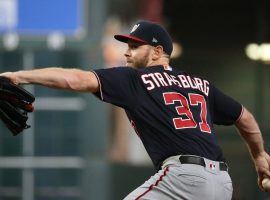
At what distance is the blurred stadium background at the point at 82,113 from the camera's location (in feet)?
35.9

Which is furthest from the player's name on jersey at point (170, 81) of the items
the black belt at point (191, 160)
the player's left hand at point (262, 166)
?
the player's left hand at point (262, 166)

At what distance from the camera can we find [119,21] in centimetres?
1100

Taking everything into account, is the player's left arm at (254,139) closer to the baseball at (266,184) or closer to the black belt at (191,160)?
the baseball at (266,184)

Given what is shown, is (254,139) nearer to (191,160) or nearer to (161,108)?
(191,160)

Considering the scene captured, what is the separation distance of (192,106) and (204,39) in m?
5.95

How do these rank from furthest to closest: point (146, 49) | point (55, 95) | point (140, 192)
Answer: point (55, 95) < point (146, 49) < point (140, 192)

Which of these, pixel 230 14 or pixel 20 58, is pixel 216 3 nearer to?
pixel 230 14

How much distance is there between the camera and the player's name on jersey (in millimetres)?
5445

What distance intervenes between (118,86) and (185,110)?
0.43 meters

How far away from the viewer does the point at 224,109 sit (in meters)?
5.91

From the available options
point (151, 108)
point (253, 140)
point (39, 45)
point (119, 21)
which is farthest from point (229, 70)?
point (151, 108)

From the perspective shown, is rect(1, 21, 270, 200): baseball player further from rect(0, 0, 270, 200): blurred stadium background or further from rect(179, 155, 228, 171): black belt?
rect(0, 0, 270, 200): blurred stadium background

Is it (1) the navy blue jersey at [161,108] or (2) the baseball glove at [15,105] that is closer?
(2) the baseball glove at [15,105]

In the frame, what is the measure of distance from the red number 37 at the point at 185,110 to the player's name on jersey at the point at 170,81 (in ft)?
0.22
